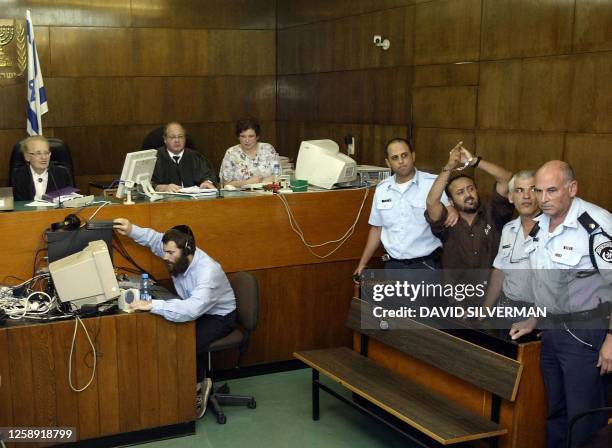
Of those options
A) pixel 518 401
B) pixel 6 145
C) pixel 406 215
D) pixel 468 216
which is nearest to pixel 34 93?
pixel 6 145

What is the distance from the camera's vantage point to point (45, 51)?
23.7ft

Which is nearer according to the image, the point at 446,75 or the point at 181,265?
the point at 181,265

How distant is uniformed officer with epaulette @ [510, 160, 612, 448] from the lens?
328 centimetres

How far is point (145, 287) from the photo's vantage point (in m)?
4.21

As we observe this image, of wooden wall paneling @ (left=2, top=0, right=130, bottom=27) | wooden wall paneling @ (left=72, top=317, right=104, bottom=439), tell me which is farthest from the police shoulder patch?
wooden wall paneling @ (left=2, top=0, right=130, bottom=27)

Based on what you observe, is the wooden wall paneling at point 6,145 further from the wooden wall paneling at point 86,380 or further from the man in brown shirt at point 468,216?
the man in brown shirt at point 468,216

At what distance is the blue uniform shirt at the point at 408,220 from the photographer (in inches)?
174

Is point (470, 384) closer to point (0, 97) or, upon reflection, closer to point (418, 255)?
point (418, 255)

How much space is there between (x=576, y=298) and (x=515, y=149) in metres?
1.84

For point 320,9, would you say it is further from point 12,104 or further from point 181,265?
point 181,265

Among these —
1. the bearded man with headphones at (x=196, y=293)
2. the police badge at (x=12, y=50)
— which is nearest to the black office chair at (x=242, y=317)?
the bearded man with headphones at (x=196, y=293)

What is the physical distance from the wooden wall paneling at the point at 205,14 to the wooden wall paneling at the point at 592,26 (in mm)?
4409

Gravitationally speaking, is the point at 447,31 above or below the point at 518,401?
above

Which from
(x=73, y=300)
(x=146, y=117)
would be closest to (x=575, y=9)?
(x=73, y=300)
